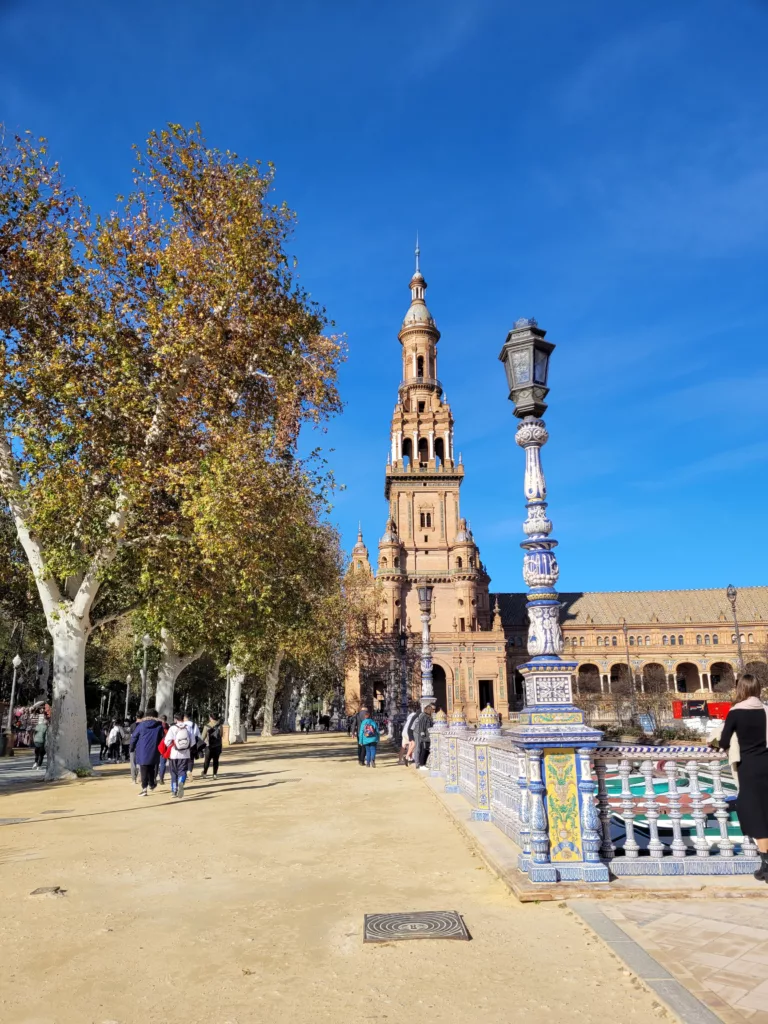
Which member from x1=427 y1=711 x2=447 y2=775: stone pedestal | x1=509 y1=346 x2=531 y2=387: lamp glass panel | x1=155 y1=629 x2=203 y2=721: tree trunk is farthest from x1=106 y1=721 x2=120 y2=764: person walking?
x1=509 y1=346 x2=531 y2=387: lamp glass panel

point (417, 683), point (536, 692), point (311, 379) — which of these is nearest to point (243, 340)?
point (311, 379)

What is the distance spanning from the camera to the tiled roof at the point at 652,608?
80.9 metres

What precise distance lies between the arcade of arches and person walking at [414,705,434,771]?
40.1 meters

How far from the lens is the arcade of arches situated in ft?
221

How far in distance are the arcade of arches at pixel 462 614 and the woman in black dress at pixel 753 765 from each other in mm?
56513

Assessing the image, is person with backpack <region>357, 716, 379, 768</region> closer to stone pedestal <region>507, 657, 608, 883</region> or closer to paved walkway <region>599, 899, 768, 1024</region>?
stone pedestal <region>507, 657, 608, 883</region>

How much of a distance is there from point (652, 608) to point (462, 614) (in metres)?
27.6

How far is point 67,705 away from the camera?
18.4 metres

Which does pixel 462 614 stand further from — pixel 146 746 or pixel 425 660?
pixel 146 746

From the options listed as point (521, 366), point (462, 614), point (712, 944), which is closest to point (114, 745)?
point (521, 366)

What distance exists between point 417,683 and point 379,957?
61677 millimetres

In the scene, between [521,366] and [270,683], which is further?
[270,683]

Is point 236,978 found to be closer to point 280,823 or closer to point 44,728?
point 280,823

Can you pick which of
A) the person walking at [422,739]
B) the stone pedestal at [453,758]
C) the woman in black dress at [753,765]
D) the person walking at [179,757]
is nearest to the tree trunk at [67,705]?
the person walking at [179,757]
